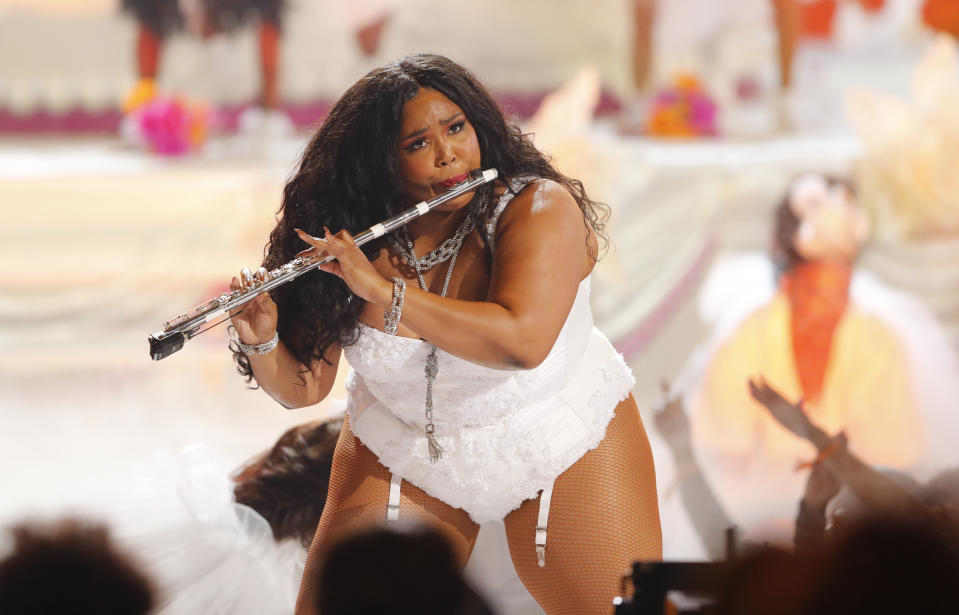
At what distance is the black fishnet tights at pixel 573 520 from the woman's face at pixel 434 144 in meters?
0.45

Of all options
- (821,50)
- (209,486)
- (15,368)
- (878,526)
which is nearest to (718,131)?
(821,50)

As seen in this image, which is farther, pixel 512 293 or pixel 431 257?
pixel 431 257

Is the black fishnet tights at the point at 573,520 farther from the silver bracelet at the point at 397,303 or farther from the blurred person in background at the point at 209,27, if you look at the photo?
the blurred person in background at the point at 209,27

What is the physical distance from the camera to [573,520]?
1.66 metres

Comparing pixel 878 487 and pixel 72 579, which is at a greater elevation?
pixel 72 579

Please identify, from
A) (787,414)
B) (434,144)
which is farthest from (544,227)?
(787,414)

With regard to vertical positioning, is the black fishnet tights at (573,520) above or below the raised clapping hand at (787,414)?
above

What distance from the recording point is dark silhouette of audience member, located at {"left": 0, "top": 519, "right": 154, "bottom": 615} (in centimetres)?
90

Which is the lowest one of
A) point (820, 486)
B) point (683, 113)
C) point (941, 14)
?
point (820, 486)

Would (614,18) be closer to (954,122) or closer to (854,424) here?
(954,122)

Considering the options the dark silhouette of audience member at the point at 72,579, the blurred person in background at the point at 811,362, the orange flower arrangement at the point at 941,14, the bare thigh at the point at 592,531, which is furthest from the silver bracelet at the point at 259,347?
the orange flower arrangement at the point at 941,14

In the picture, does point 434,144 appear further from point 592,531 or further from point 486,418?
point 592,531

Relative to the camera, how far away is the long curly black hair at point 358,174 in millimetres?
1623

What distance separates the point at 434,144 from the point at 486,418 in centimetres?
41
